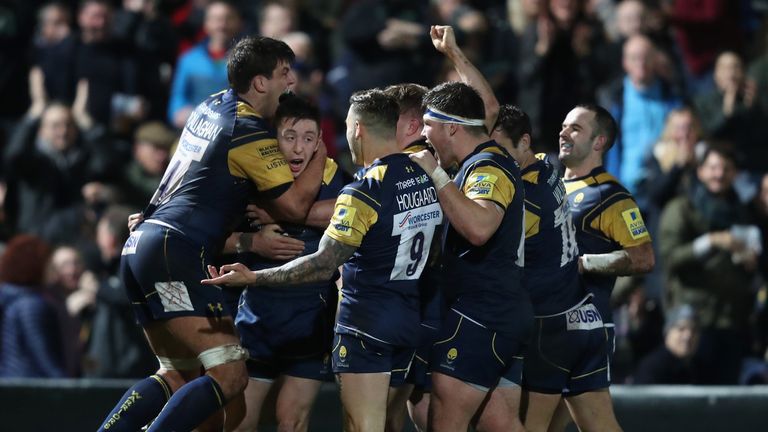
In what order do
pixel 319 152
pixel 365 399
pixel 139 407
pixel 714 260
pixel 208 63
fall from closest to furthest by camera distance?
pixel 365 399 → pixel 139 407 → pixel 319 152 → pixel 714 260 → pixel 208 63

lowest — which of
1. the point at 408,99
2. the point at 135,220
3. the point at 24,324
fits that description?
the point at 24,324

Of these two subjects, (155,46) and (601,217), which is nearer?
(601,217)

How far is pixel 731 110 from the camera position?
1477 cm

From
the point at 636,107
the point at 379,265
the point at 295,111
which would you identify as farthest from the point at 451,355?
the point at 636,107

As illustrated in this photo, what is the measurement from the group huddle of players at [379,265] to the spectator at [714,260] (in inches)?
150

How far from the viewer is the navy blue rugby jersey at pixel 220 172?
8.69m

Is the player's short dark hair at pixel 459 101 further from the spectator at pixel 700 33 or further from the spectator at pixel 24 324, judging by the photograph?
the spectator at pixel 700 33

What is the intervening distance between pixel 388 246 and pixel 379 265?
0.13 metres

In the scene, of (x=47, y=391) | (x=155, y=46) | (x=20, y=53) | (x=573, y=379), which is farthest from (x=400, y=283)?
(x=20, y=53)

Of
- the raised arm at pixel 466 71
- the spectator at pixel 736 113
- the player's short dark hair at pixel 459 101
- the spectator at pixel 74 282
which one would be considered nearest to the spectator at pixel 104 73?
the spectator at pixel 74 282

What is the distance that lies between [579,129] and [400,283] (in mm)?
2033

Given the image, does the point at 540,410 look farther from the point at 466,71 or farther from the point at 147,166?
the point at 147,166

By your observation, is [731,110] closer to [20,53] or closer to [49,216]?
[49,216]

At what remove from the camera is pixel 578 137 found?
9.79 metres
